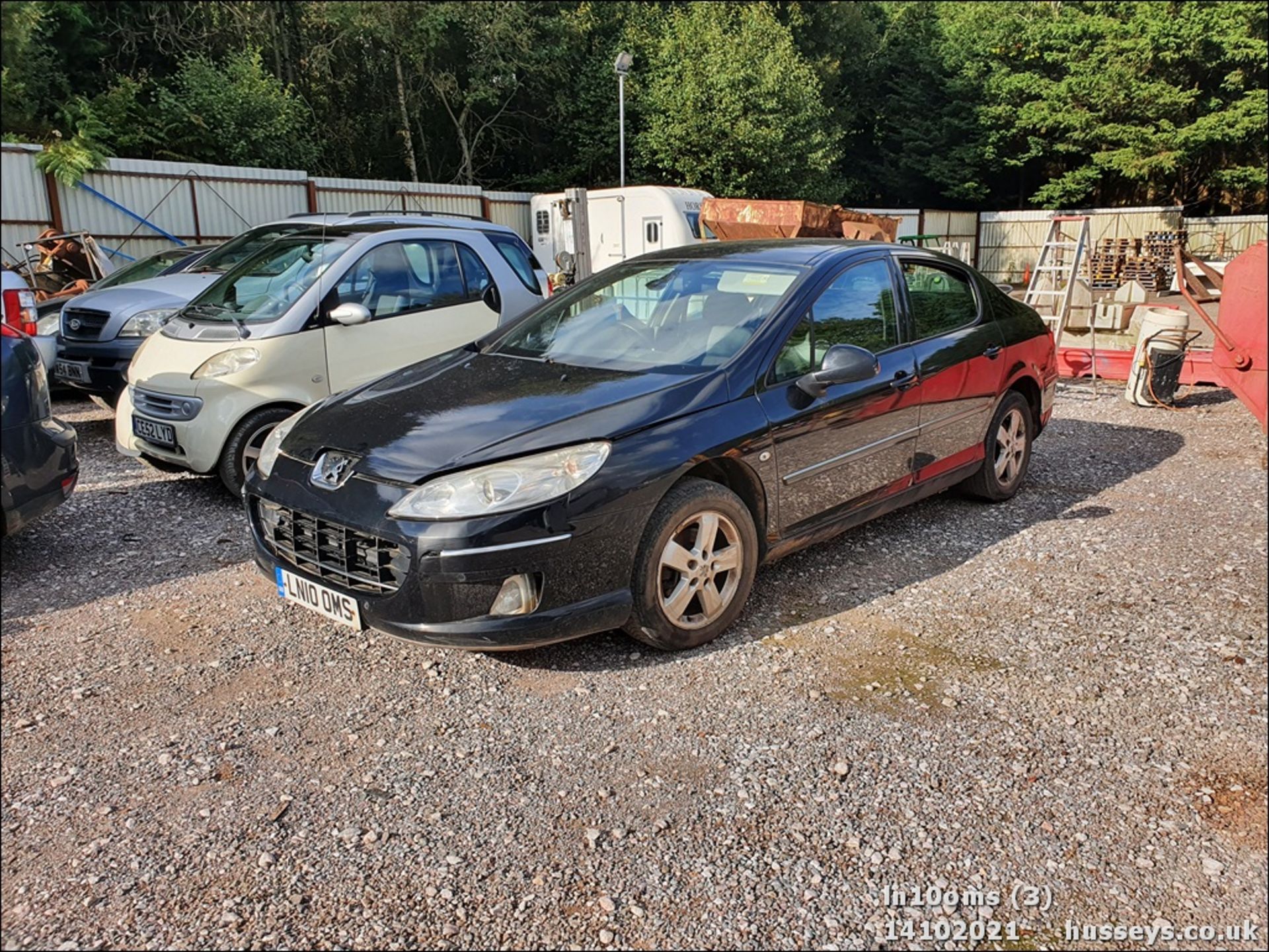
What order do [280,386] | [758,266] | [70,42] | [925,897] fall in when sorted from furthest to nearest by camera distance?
[70,42], [280,386], [758,266], [925,897]

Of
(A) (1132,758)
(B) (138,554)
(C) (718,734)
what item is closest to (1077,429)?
(A) (1132,758)

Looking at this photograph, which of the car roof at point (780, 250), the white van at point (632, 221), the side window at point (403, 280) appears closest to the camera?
the car roof at point (780, 250)

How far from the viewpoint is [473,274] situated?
6910 millimetres

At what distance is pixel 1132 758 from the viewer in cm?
309

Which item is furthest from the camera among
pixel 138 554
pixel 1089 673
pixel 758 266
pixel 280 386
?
pixel 280 386

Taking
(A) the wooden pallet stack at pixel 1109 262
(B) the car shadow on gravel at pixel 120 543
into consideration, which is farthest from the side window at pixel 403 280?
(A) the wooden pallet stack at pixel 1109 262

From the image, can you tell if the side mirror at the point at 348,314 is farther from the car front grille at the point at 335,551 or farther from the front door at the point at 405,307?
the car front grille at the point at 335,551

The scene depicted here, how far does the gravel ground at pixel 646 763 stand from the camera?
2.40m

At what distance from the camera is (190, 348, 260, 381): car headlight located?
5.58m

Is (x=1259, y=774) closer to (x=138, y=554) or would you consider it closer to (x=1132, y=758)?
(x=1132, y=758)

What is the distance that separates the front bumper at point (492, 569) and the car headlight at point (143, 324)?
516 centimetres

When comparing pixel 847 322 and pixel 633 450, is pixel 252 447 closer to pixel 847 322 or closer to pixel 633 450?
pixel 633 450

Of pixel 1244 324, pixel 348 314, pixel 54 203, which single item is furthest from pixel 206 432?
pixel 54 203

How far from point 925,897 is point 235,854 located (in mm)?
1822
